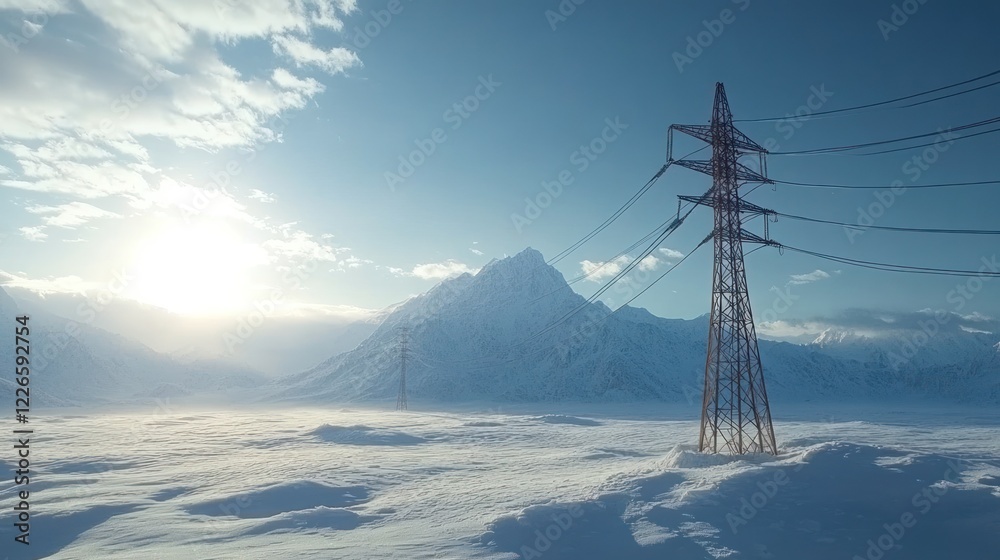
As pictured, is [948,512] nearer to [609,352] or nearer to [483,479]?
[483,479]

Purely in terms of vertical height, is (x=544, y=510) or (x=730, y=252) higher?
(x=730, y=252)

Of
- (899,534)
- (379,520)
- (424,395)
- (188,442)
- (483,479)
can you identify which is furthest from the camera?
(424,395)

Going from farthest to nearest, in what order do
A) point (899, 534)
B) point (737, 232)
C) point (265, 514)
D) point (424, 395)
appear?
point (424, 395)
point (737, 232)
point (265, 514)
point (899, 534)

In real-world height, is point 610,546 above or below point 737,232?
below

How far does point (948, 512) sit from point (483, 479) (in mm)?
20321

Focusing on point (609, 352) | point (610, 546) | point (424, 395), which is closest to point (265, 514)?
point (610, 546)

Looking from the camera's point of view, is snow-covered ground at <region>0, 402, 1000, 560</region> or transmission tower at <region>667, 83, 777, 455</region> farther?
transmission tower at <region>667, 83, 777, 455</region>

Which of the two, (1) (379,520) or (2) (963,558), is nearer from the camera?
(2) (963,558)

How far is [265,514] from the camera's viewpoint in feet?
75.7

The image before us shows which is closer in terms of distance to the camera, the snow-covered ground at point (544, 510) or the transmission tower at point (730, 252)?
the snow-covered ground at point (544, 510)

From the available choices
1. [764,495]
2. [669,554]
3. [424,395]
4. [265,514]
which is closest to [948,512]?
[764,495]

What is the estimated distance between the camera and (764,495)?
19312 mm

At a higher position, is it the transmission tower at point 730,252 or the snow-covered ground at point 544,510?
the transmission tower at point 730,252

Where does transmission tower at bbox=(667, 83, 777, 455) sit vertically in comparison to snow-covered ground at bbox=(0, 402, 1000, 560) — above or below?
above
